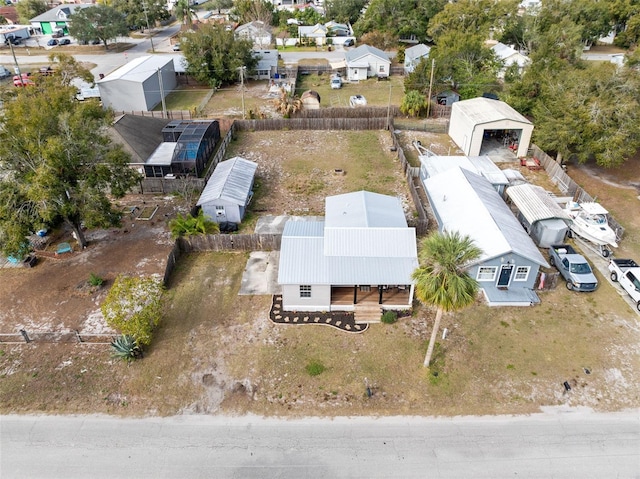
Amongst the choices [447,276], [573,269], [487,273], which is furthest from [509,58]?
[447,276]

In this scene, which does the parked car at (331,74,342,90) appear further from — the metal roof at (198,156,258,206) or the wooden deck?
the wooden deck

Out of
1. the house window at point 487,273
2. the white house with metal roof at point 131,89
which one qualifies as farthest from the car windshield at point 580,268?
the white house with metal roof at point 131,89

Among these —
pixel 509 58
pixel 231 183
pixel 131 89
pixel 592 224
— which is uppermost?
pixel 509 58

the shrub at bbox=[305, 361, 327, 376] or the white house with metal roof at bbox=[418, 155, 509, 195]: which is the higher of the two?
the white house with metal roof at bbox=[418, 155, 509, 195]

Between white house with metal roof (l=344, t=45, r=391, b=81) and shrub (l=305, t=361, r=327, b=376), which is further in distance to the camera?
white house with metal roof (l=344, t=45, r=391, b=81)

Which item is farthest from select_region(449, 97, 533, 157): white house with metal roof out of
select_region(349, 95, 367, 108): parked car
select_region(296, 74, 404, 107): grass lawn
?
select_region(349, 95, 367, 108): parked car

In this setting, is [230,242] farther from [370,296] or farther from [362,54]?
[362,54]

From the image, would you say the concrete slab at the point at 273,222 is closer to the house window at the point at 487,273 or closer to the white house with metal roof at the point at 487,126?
the house window at the point at 487,273
